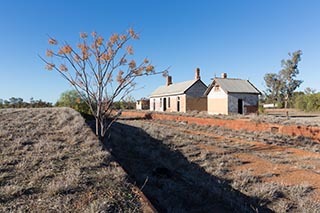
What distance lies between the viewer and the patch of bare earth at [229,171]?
4074 mm

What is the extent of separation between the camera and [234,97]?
2016 cm

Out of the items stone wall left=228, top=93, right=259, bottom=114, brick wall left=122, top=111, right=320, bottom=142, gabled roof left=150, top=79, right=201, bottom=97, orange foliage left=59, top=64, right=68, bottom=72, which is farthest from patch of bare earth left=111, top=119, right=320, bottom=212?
gabled roof left=150, top=79, right=201, bottom=97

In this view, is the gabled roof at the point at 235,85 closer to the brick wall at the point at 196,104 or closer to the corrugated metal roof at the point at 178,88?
the brick wall at the point at 196,104

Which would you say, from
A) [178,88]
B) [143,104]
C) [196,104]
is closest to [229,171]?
[196,104]

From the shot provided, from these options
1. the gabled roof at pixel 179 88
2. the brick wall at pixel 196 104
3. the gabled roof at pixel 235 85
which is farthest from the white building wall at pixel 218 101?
the gabled roof at pixel 179 88

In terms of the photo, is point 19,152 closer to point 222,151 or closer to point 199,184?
point 199,184

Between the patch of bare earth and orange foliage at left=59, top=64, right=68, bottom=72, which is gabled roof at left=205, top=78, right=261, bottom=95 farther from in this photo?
orange foliage at left=59, top=64, right=68, bottom=72

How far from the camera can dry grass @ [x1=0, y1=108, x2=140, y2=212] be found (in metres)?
2.56

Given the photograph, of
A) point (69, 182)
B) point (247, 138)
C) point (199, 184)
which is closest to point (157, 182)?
point (199, 184)

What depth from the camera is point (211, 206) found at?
382cm

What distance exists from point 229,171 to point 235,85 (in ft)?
54.3

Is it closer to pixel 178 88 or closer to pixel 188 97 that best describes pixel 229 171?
pixel 188 97

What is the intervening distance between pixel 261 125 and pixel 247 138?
167 centimetres

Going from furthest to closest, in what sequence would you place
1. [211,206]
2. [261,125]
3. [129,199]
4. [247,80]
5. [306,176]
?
[247,80] → [261,125] → [306,176] → [211,206] → [129,199]
